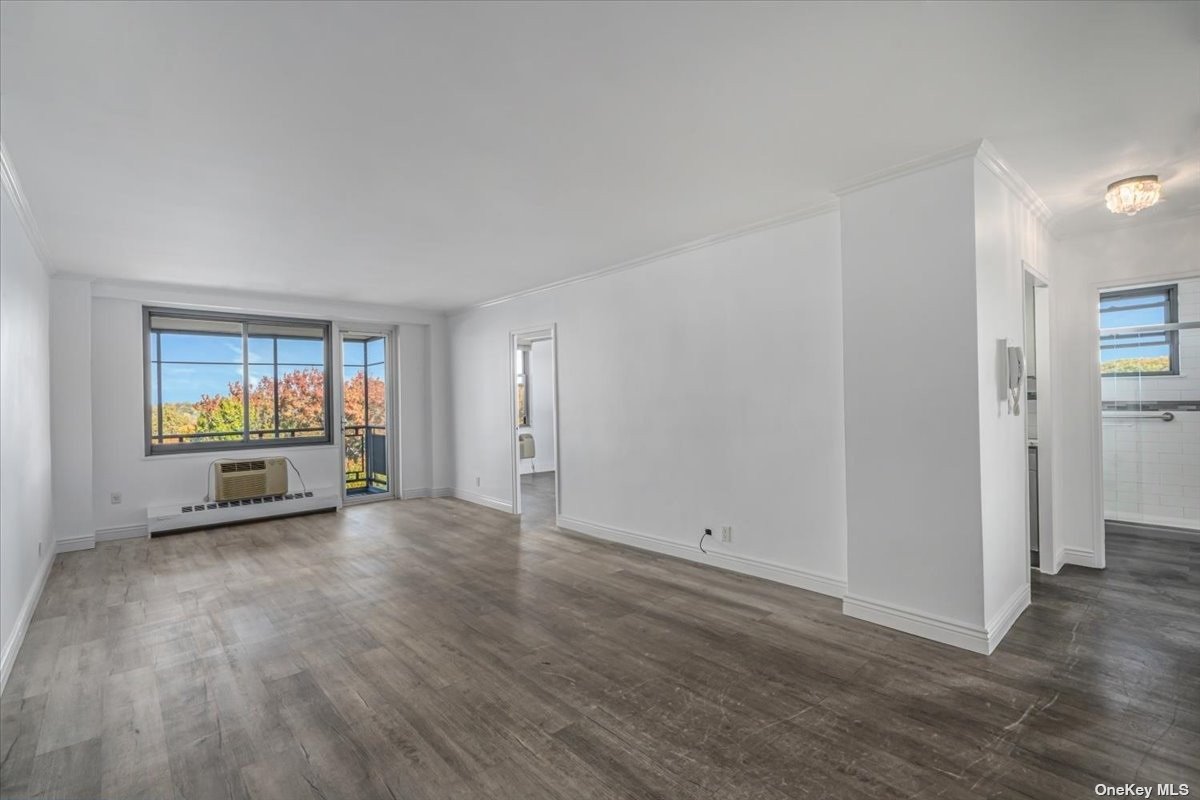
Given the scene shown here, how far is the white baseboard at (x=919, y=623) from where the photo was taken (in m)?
2.77

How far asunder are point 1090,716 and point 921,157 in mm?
2725

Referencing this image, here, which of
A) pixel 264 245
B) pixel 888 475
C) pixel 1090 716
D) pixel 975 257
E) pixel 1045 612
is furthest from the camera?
pixel 264 245

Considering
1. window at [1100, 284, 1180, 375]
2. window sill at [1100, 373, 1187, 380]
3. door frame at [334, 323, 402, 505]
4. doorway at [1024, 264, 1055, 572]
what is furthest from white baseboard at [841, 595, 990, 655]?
door frame at [334, 323, 402, 505]

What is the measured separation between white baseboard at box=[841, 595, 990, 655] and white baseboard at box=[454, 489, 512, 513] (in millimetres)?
4272

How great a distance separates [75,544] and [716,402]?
623 cm

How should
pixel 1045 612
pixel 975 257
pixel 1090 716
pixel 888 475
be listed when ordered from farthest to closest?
pixel 1045 612 → pixel 888 475 → pixel 975 257 → pixel 1090 716

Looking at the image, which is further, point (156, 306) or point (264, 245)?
point (156, 306)

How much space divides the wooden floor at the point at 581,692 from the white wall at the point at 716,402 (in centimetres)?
50

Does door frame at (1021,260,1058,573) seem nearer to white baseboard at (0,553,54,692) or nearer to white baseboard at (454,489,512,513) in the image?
white baseboard at (454,489,512,513)

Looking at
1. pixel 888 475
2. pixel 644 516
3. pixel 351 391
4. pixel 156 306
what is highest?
pixel 156 306

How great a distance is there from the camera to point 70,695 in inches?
99.6

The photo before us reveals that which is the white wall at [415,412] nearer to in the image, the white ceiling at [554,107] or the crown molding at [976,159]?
the white ceiling at [554,107]

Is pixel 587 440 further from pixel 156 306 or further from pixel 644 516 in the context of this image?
pixel 156 306

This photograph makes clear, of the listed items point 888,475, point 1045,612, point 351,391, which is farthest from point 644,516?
point 351,391
